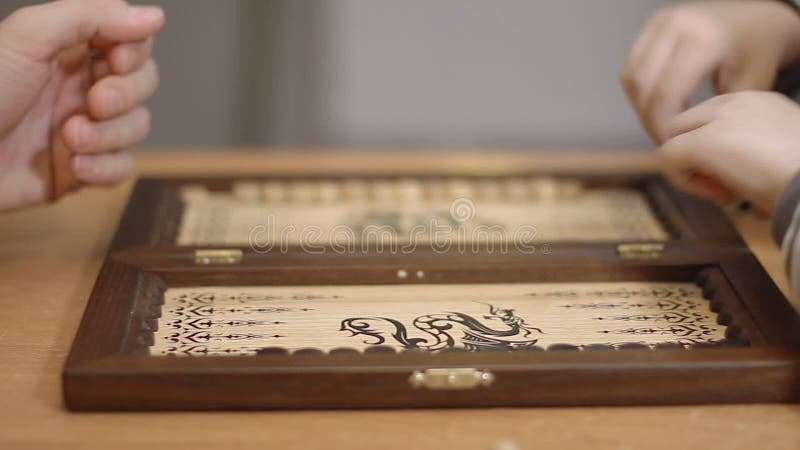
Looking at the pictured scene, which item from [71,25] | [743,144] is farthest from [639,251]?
[71,25]

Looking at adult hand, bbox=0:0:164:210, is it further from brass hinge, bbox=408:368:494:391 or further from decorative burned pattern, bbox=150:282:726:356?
brass hinge, bbox=408:368:494:391

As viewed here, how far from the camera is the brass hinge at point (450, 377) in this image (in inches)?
26.9

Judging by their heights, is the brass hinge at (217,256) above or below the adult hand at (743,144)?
above

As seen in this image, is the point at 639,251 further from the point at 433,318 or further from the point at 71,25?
the point at 71,25

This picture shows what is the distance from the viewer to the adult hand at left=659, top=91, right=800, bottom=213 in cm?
77

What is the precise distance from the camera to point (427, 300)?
2.72 feet

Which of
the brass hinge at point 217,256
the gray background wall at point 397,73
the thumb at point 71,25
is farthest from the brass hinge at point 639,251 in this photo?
the gray background wall at point 397,73

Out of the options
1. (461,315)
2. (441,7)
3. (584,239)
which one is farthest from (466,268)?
(441,7)

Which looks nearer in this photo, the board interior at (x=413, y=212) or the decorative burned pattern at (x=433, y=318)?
the decorative burned pattern at (x=433, y=318)

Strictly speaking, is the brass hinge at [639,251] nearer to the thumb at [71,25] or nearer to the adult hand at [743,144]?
the adult hand at [743,144]

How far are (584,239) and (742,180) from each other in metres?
0.21

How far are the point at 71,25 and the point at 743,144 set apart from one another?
2.09 ft

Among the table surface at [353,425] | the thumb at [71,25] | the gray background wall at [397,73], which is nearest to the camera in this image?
the table surface at [353,425]

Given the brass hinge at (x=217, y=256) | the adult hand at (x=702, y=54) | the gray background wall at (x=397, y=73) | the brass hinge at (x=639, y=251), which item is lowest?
the brass hinge at (x=639, y=251)
